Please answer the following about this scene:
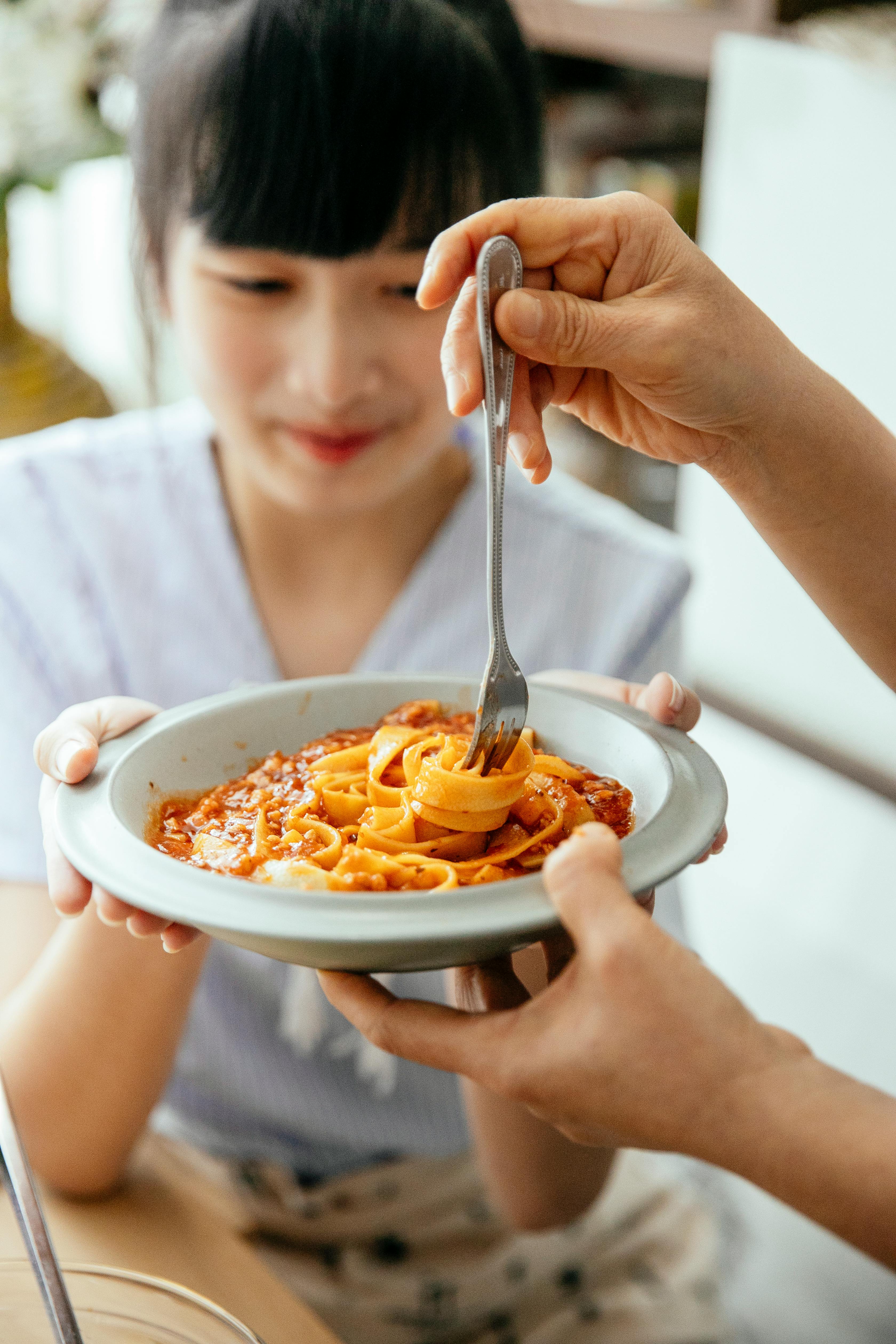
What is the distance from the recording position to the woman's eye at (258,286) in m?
1.08

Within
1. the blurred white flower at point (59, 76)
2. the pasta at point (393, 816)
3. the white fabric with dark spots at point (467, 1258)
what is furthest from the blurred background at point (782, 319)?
the pasta at point (393, 816)

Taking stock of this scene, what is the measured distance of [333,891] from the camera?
63 centimetres

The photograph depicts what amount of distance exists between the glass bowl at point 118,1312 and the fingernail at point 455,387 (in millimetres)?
551

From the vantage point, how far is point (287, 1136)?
1403mm

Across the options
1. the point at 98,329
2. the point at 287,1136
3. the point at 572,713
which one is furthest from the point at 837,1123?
the point at 98,329

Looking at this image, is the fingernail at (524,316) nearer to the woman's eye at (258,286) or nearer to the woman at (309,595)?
the woman at (309,595)

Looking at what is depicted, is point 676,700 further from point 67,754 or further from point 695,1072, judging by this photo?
point 67,754

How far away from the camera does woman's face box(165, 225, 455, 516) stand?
108cm

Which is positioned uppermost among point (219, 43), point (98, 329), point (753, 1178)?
point (219, 43)

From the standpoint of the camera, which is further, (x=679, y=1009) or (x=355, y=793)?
(x=355, y=793)

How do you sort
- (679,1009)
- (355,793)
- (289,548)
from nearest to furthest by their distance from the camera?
(679,1009), (355,793), (289,548)

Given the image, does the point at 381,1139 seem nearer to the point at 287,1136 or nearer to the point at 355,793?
the point at 287,1136

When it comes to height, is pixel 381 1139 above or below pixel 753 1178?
below

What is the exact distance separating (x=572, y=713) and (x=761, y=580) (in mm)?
1246
